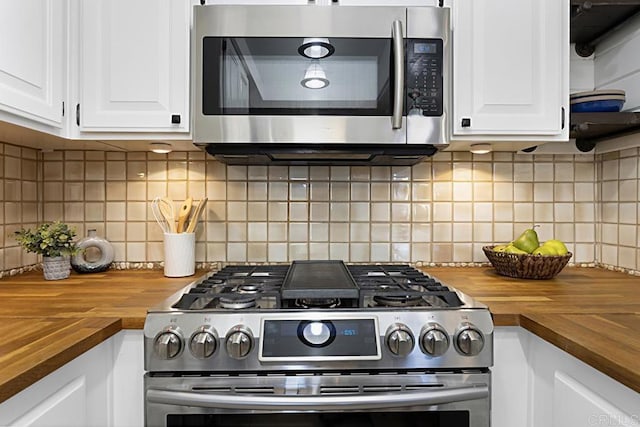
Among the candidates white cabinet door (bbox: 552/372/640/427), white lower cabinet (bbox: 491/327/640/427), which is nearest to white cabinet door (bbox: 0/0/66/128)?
white lower cabinet (bbox: 491/327/640/427)

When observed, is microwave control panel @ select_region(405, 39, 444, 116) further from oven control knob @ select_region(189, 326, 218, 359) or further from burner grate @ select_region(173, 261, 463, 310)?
oven control knob @ select_region(189, 326, 218, 359)

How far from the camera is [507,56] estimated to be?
4.59ft

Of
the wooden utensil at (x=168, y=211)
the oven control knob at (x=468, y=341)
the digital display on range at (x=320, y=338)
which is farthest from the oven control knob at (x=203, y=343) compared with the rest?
the wooden utensil at (x=168, y=211)

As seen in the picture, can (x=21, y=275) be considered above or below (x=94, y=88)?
below

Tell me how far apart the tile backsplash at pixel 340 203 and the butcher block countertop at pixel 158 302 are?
0.17 m

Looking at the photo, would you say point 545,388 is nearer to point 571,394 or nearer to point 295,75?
point 571,394

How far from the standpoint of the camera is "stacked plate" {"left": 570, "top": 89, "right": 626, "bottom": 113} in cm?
146

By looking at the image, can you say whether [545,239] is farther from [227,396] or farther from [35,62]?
[35,62]

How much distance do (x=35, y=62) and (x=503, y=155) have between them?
1.65 metres

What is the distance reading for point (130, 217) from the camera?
1725mm

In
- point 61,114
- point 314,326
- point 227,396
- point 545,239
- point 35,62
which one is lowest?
point 227,396

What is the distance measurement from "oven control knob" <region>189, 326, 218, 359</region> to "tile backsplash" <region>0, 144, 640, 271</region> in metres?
0.74

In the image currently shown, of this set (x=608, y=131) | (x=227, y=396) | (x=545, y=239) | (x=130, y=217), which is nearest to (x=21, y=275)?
(x=130, y=217)

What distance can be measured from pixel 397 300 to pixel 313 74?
→ 743 millimetres
